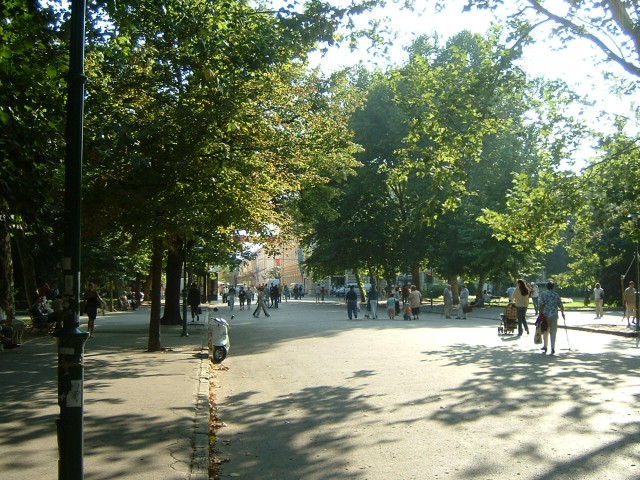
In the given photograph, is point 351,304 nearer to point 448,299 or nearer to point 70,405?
point 448,299

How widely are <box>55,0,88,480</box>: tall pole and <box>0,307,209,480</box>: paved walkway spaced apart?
0.87m

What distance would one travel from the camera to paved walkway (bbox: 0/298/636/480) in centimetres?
658

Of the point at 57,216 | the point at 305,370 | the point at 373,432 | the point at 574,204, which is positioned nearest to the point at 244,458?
the point at 373,432

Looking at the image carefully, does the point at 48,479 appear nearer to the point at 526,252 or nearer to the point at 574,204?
the point at 574,204

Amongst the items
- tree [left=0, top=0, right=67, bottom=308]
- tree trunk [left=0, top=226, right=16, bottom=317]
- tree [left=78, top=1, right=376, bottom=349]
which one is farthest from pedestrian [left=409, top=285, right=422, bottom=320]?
tree [left=0, top=0, right=67, bottom=308]

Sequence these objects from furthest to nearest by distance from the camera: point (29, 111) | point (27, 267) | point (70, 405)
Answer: point (27, 267)
point (29, 111)
point (70, 405)

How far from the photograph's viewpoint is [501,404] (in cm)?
978

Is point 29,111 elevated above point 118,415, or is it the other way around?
point 29,111

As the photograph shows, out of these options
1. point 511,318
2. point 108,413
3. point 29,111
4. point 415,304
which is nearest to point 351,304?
point 415,304

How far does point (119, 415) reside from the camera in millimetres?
8953

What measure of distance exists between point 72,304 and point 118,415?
12.6ft

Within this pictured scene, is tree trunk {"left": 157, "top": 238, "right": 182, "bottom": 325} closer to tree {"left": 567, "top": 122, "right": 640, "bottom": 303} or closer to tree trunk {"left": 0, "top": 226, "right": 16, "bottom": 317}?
tree trunk {"left": 0, "top": 226, "right": 16, "bottom": 317}

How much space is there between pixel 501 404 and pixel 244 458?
13.7 feet

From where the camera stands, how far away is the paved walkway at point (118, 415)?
259 inches
